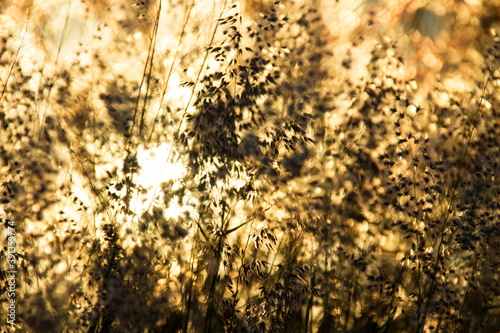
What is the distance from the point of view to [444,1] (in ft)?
7.38

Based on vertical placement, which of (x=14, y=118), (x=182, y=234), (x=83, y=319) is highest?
(x=14, y=118)

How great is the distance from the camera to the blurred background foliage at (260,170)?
2.18 meters

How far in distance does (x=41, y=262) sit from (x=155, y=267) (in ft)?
2.19

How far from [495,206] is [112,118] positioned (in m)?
2.25

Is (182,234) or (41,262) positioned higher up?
(182,234)

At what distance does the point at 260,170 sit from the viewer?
219cm

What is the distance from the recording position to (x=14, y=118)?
2.30 meters

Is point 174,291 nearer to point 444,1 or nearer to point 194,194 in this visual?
point 194,194

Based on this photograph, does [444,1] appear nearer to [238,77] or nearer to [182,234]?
[238,77]

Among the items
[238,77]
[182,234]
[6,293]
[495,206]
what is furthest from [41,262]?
[495,206]

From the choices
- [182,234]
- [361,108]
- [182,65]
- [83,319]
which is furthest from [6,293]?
[361,108]

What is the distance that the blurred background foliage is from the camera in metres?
2.18

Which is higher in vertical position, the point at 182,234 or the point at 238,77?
the point at 238,77

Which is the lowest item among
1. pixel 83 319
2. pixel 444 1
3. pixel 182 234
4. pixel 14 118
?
pixel 83 319
